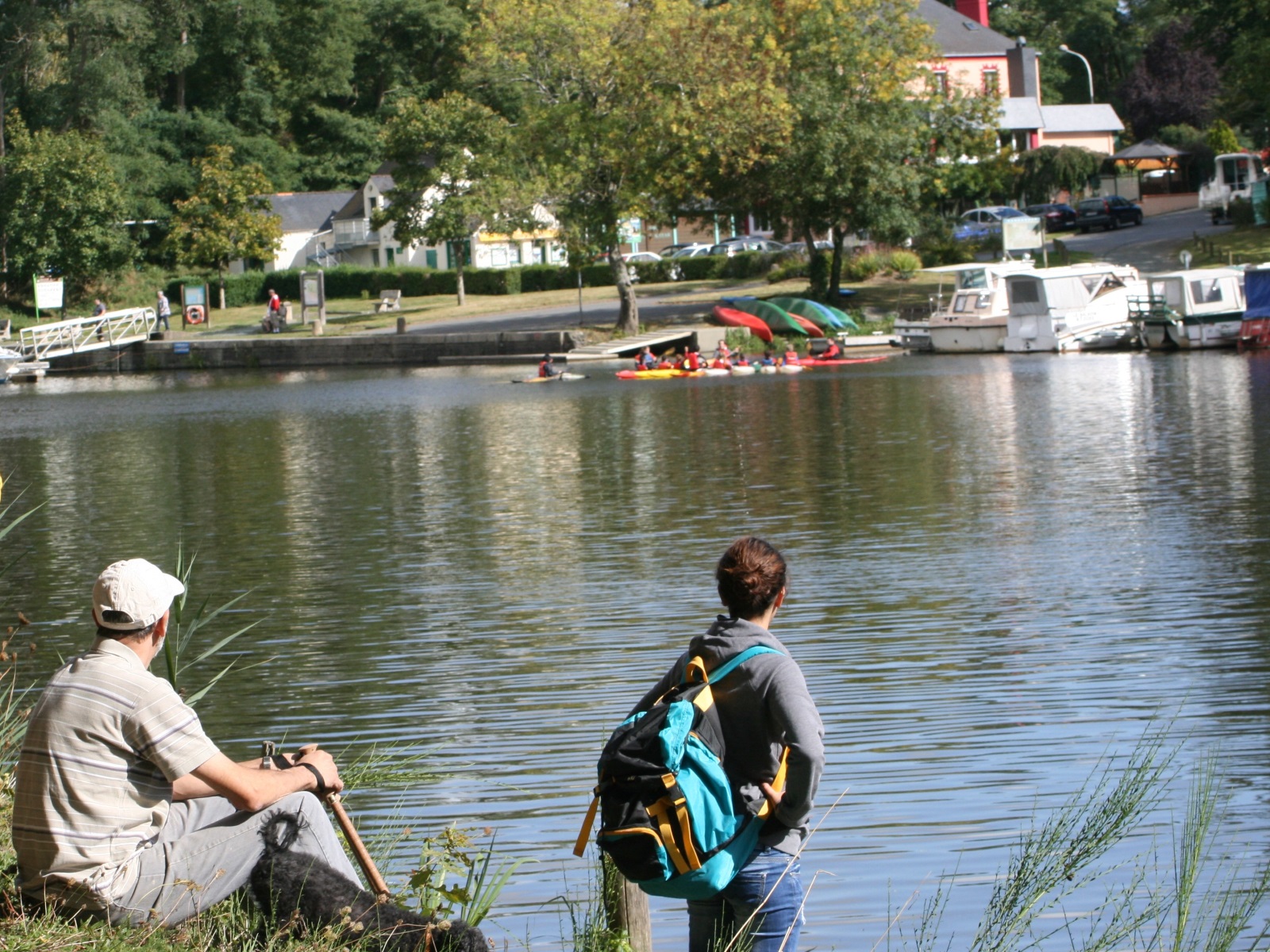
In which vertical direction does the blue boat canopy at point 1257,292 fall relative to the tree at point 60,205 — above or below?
below

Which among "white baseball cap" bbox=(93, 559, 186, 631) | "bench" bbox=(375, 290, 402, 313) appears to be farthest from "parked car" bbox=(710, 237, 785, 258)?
"white baseball cap" bbox=(93, 559, 186, 631)

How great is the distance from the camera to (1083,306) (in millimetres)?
44562

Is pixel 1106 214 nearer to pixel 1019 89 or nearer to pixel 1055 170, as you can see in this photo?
pixel 1055 170

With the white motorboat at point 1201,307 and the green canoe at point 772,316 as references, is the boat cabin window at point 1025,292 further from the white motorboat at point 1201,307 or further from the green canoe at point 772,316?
the green canoe at point 772,316

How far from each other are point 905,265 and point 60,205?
36774 millimetres

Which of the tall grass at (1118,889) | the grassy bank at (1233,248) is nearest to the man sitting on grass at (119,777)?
the tall grass at (1118,889)

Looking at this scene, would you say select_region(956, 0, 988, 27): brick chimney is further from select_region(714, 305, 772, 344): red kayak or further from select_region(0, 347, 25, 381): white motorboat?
select_region(0, 347, 25, 381): white motorboat

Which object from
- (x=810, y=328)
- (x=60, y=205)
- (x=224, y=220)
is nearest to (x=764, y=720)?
(x=810, y=328)

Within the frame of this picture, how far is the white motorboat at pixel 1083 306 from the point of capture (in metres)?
44.2

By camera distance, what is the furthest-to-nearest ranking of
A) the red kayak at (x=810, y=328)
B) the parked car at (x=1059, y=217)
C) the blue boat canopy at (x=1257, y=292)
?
the parked car at (x=1059, y=217), the red kayak at (x=810, y=328), the blue boat canopy at (x=1257, y=292)

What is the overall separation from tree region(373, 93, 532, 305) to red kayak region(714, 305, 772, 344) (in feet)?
40.0

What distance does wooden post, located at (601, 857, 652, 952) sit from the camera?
5098mm

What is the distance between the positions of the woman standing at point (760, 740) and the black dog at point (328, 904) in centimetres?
80

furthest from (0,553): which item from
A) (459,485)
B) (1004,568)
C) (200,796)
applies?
(200,796)
